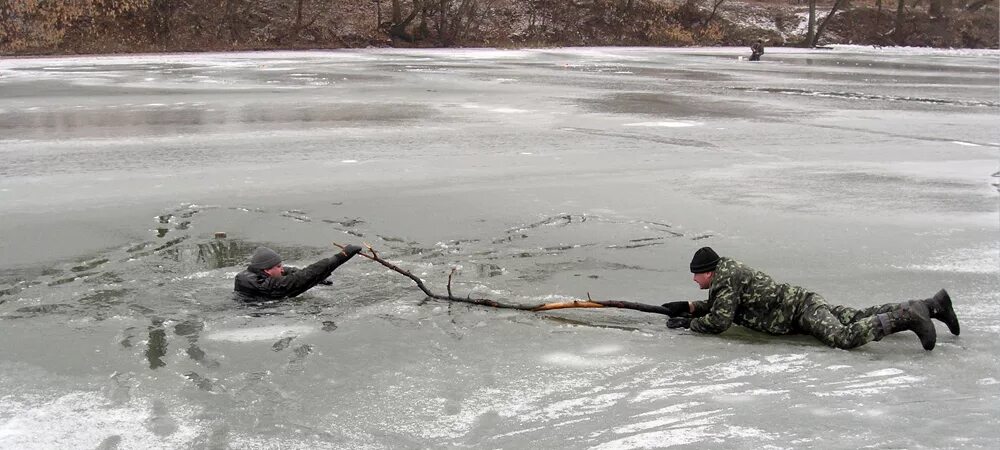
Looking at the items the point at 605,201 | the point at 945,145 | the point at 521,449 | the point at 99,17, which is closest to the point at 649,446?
the point at 521,449

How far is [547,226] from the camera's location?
9375mm

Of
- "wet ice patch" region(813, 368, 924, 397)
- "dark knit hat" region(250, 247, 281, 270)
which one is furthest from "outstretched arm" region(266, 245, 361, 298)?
"wet ice patch" region(813, 368, 924, 397)

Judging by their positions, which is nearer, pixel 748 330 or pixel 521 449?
pixel 521 449

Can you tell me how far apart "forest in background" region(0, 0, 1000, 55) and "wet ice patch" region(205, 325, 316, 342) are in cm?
3261

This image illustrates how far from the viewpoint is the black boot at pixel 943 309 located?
20.0ft

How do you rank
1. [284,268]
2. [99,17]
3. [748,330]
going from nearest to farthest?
1. [748,330]
2. [284,268]
3. [99,17]

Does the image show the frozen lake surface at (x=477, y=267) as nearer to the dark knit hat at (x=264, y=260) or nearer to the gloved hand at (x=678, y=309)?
the gloved hand at (x=678, y=309)

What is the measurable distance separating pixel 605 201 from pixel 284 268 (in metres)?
4.25

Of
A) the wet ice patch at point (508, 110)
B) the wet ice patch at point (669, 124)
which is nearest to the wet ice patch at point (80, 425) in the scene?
the wet ice patch at point (669, 124)

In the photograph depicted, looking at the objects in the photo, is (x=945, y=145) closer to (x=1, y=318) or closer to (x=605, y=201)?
(x=605, y=201)

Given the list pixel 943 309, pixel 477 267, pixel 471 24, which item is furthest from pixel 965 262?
pixel 471 24

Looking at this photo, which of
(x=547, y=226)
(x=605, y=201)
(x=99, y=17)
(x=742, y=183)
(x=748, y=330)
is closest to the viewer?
(x=748, y=330)

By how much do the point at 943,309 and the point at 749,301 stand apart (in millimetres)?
1193

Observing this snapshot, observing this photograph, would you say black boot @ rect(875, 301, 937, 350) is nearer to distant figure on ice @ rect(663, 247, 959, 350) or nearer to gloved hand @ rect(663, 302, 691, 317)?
distant figure on ice @ rect(663, 247, 959, 350)
